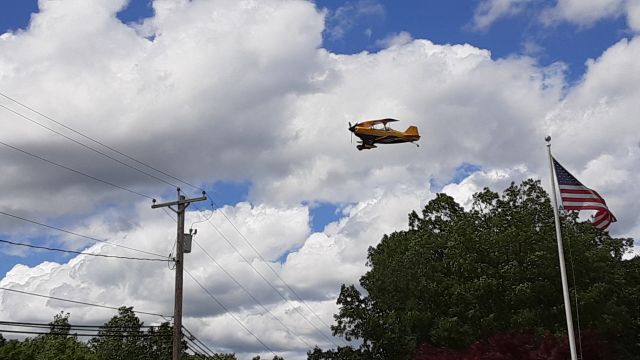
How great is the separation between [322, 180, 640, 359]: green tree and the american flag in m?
18.9

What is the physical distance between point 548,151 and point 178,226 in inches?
558

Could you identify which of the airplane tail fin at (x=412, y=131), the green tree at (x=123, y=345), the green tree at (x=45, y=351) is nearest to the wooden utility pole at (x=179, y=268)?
the green tree at (x=45, y=351)

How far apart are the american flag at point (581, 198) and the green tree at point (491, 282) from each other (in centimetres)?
1894

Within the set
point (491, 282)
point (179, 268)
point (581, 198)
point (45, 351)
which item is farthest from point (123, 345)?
point (581, 198)

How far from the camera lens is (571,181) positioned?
23.8m

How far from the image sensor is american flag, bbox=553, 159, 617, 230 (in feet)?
76.6

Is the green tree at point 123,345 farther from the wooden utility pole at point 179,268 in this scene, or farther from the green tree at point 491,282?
the wooden utility pole at point 179,268

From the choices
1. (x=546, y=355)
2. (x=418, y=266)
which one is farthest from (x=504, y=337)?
(x=418, y=266)

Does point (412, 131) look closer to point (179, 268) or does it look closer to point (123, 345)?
point (179, 268)

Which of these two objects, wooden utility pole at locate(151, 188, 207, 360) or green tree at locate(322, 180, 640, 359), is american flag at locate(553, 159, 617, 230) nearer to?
wooden utility pole at locate(151, 188, 207, 360)

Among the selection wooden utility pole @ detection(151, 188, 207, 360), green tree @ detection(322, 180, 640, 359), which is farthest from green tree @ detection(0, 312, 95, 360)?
green tree @ detection(322, 180, 640, 359)

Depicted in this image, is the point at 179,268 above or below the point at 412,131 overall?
below

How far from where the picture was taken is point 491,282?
45.2 metres

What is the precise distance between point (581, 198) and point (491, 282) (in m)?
22.5
